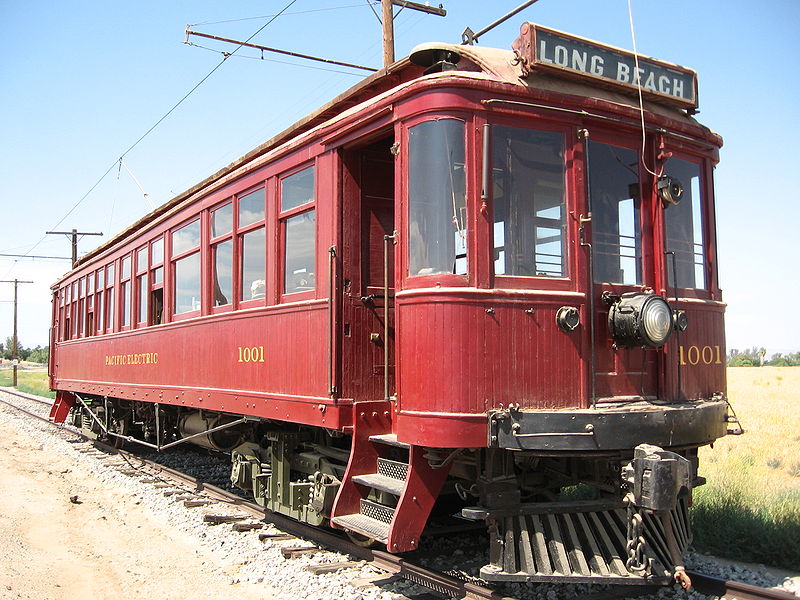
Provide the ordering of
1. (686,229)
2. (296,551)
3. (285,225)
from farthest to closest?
(285,225), (296,551), (686,229)

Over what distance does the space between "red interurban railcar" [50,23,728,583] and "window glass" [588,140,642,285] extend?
0.02 m

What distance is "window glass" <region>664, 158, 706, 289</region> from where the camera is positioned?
5.47m

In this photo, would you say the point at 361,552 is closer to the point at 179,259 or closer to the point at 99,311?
the point at 179,259

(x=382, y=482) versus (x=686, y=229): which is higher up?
(x=686, y=229)

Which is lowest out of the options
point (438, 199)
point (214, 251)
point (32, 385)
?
point (32, 385)

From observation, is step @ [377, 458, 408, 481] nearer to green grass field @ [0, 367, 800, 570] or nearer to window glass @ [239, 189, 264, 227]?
window glass @ [239, 189, 264, 227]

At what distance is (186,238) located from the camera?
A: 29.3 feet

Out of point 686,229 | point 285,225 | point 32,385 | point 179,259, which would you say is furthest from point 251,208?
point 32,385

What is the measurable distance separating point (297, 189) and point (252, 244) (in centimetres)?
96

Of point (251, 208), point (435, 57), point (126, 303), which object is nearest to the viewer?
point (435, 57)

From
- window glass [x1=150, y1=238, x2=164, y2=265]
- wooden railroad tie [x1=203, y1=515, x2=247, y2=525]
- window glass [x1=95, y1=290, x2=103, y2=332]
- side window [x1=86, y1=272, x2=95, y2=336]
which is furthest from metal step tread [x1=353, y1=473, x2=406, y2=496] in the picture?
side window [x1=86, y1=272, x2=95, y2=336]

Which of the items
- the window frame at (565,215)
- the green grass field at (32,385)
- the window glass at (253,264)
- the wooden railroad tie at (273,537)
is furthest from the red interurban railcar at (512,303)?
the green grass field at (32,385)

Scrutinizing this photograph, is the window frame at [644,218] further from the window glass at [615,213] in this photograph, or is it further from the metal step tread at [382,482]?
the metal step tread at [382,482]

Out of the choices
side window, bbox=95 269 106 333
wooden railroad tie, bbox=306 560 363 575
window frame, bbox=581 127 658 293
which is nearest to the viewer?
window frame, bbox=581 127 658 293
